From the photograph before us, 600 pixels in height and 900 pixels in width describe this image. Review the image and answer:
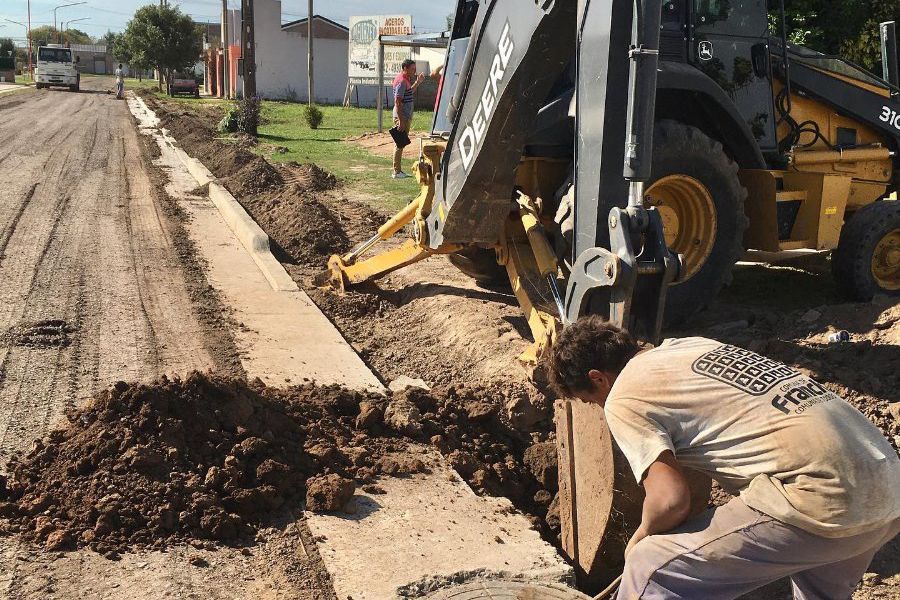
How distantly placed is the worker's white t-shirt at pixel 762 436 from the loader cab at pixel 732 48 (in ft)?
15.8

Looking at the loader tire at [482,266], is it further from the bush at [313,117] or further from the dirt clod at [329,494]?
the bush at [313,117]

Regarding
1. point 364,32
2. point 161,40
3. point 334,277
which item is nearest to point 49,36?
point 161,40

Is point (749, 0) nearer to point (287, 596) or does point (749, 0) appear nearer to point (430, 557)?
point (430, 557)

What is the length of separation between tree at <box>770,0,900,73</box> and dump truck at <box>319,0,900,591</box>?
5603 mm

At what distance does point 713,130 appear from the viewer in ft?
24.8

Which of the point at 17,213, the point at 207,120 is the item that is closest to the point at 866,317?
the point at 17,213

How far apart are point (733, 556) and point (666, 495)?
0.96ft

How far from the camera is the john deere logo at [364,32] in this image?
30297mm

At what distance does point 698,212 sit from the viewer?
7.25 metres

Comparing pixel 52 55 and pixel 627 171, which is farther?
pixel 52 55

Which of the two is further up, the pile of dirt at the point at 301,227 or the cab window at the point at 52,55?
the cab window at the point at 52,55

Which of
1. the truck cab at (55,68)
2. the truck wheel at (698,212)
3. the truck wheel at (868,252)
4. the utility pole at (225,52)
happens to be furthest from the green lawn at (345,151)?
the truck cab at (55,68)

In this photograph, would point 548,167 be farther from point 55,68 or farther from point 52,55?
point 52,55

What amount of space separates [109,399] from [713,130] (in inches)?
204
